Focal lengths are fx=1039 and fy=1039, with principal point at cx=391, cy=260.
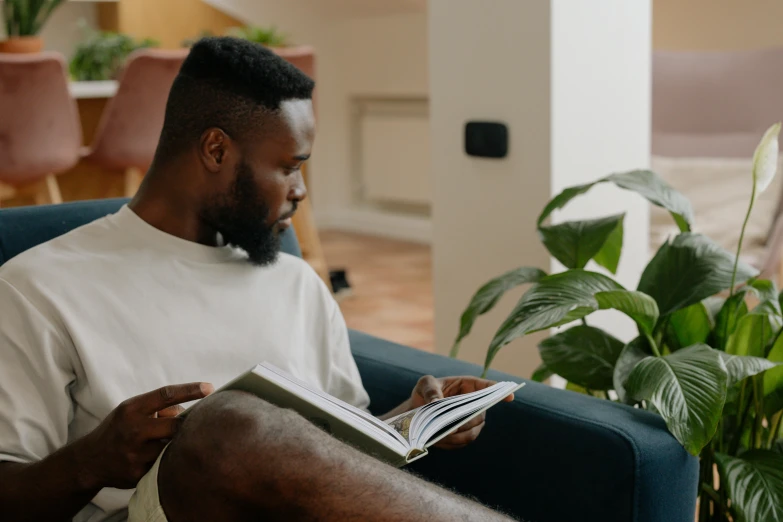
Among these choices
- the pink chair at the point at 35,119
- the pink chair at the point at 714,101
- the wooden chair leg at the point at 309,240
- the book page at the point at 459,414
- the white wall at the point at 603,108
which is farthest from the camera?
the wooden chair leg at the point at 309,240

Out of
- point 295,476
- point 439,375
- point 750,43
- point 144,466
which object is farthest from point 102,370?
point 750,43

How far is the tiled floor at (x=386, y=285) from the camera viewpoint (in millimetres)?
3586

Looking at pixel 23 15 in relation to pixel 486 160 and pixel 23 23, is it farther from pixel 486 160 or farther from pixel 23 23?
pixel 486 160

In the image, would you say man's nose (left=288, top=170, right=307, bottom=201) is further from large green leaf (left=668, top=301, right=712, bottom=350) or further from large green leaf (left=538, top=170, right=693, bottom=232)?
large green leaf (left=668, top=301, right=712, bottom=350)

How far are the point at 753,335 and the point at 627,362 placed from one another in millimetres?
214

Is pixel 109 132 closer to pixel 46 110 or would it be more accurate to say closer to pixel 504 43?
A: pixel 46 110

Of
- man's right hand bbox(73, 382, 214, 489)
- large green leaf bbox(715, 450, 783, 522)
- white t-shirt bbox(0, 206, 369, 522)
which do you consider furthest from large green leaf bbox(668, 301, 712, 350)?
man's right hand bbox(73, 382, 214, 489)

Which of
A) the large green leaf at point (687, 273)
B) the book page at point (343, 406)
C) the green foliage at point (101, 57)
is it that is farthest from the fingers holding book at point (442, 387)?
the green foliage at point (101, 57)

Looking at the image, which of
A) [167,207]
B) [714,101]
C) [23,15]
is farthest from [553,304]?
[23,15]

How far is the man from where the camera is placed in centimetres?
100

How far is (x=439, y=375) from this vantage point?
4.78ft

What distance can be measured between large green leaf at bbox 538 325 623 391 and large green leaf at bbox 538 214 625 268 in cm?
12

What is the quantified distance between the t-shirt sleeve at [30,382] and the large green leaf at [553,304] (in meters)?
0.55

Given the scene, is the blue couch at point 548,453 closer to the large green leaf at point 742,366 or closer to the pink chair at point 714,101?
the large green leaf at point 742,366
